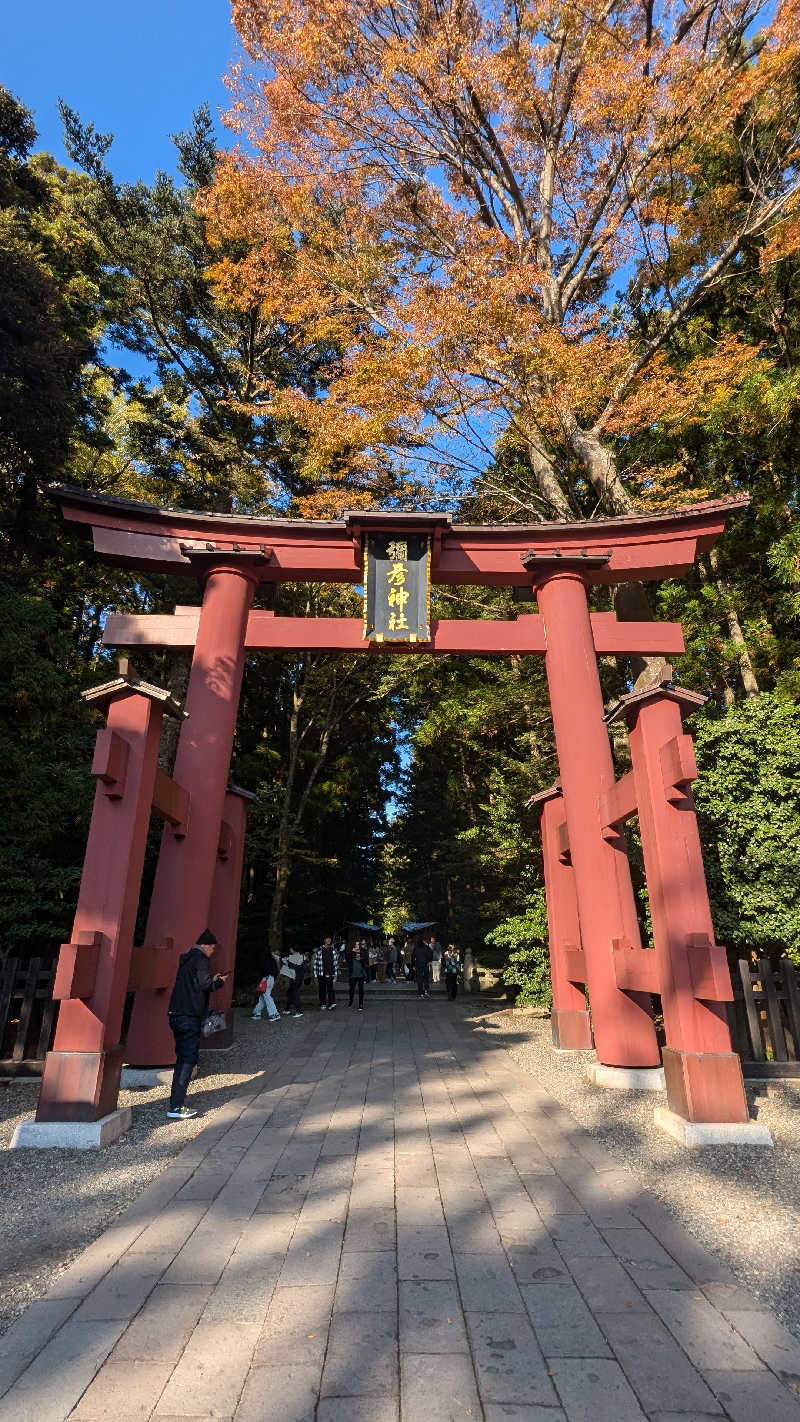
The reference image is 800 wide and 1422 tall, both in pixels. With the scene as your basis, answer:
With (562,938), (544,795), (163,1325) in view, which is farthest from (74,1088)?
(544,795)

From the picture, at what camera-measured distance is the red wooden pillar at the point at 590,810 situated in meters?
7.14

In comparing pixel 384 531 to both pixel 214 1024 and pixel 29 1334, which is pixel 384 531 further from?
pixel 29 1334

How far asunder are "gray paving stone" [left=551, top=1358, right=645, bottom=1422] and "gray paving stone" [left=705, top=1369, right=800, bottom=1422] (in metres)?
0.30

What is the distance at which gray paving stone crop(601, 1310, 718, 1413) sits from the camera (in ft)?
7.36

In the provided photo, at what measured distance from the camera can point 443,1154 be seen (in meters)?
4.86

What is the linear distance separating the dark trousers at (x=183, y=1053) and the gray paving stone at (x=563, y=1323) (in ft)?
12.3

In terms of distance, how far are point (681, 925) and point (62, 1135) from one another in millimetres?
5051

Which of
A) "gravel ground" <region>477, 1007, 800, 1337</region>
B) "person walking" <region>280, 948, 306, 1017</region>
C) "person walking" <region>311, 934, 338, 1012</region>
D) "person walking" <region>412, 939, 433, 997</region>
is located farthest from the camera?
"person walking" <region>412, 939, 433, 997</region>

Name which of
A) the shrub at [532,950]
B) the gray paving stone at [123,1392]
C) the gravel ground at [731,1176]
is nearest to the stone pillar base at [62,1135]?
the gray paving stone at [123,1392]

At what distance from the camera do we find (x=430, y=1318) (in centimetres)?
272

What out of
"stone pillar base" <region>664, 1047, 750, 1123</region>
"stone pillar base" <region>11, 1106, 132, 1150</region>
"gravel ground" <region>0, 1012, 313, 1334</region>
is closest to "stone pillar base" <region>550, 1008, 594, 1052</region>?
"stone pillar base" <region>664, 1047, 750, 1123</region>

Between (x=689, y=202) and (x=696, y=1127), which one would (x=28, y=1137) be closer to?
(x=696, y=1127)

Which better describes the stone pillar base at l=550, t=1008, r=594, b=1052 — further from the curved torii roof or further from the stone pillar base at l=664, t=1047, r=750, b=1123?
the curved torii roof

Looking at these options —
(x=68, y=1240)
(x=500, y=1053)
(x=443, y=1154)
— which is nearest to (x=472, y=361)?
(x=500, y=1053)
